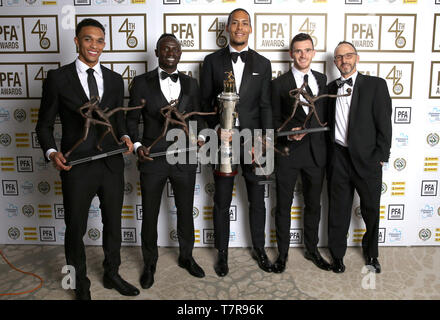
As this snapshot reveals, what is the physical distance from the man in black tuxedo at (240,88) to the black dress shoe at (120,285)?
0.78m

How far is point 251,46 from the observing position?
13.0ft

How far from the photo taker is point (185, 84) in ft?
11.0

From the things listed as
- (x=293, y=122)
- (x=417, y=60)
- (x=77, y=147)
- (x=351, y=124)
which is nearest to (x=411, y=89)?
(x=417, y=60)

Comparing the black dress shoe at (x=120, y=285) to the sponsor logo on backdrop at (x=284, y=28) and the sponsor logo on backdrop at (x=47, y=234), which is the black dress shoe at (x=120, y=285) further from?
the sponsor logo on backdrop at (x=284, y=28)

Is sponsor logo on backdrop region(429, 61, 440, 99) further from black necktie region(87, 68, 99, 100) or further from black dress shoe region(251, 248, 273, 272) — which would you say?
black necktie region(87, 68, 99, 100)

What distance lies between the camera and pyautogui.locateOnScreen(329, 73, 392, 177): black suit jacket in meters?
3.47

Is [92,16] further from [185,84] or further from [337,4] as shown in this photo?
[337,4]

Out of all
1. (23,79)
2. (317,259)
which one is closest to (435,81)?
(317,259)

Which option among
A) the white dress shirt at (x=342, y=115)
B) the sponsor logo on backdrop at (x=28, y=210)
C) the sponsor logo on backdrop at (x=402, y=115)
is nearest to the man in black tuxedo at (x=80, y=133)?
the sponsor logo on backdrop at (x=28, y=210)

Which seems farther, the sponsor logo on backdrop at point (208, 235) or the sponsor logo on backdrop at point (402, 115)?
the sponsor logo on backdrop at point (208, 235)

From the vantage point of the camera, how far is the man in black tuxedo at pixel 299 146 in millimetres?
3484

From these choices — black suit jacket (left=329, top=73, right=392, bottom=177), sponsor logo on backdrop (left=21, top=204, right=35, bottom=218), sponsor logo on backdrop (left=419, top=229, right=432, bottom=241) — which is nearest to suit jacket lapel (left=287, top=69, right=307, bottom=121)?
black suit jacket (left=329, top=73, right=392, bottom=177)

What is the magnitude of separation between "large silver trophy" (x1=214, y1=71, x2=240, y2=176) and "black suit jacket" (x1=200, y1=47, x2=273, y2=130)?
121 millimetres

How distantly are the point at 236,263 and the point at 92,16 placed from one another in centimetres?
280
